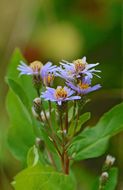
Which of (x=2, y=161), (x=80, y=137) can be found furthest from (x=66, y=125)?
(x=2, y=161)

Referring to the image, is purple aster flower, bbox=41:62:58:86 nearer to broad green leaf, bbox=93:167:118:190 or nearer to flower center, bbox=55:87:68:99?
flower center, bbox=55:87:68:99

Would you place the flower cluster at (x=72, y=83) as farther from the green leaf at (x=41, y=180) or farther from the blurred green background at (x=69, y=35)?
the blurred green background at (x=69, y=35)

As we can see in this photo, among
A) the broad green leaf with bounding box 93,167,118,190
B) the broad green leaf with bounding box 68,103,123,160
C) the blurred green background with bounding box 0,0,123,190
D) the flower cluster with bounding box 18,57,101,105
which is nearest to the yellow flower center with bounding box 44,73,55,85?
the flower cluster with bounding box 18,57,101,105

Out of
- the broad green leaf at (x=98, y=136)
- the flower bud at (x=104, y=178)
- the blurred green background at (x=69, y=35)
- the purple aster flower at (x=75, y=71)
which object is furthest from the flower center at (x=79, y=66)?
the blurred green background at (x=69, y=35)

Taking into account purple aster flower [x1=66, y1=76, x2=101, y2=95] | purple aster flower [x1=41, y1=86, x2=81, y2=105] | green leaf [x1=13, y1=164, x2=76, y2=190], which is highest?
purple aster flower [x1=66, y1=76, x2=101, y2=95]

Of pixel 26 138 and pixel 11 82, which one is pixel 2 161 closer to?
pixel 26 138

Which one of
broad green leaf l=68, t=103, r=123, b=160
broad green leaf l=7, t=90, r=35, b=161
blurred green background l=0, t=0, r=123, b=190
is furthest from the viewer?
blurred green background l=0, t=0, r=123, b=190
